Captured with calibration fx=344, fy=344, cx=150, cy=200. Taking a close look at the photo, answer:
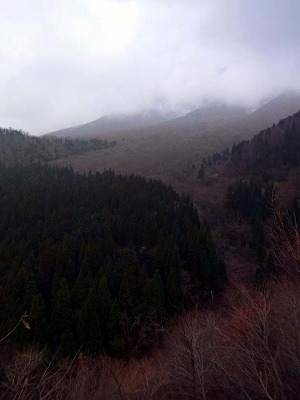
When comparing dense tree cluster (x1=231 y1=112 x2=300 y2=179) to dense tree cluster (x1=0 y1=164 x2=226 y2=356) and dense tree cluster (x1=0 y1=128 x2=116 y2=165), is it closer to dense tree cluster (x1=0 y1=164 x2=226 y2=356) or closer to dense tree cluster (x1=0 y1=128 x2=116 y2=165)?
dense tree cluster (x1=0 y1=164 x2=226 y2=356)

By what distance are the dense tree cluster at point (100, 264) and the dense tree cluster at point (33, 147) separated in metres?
64.6

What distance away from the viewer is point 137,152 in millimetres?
134375

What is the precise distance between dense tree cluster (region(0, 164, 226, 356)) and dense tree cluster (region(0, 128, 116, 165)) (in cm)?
6455

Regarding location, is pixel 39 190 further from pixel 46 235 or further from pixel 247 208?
pixel 247 208

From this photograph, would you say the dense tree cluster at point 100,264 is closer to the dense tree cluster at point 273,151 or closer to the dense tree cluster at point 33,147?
the dense tree cluster at point 273,151

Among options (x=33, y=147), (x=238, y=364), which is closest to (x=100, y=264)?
(x=238, y=364)

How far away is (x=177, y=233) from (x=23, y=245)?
20.0 metres

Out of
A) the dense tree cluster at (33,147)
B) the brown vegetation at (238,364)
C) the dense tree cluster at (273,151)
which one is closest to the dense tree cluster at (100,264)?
the brown vegetation at (238,364)

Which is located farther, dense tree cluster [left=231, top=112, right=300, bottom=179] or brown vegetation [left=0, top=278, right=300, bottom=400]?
dense tree cluster [left=231, top=112, right=300, bottom=179]

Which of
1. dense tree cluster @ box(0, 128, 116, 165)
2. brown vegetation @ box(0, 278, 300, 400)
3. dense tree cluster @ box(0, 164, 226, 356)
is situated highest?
dense tree cluster @ box(0, 128, 116, 165)

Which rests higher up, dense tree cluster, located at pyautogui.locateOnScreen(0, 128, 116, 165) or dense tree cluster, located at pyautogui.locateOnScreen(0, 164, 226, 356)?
dense tree cluster, located at pyautogui.locateOnScreen(0, 128, 116, 165)

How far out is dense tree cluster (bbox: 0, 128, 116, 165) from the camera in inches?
4921

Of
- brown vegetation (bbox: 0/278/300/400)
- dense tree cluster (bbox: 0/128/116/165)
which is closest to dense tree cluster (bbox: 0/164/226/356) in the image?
brown vegetation (bbox: 0/278/300/400)

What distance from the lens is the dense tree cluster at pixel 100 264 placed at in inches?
1154
